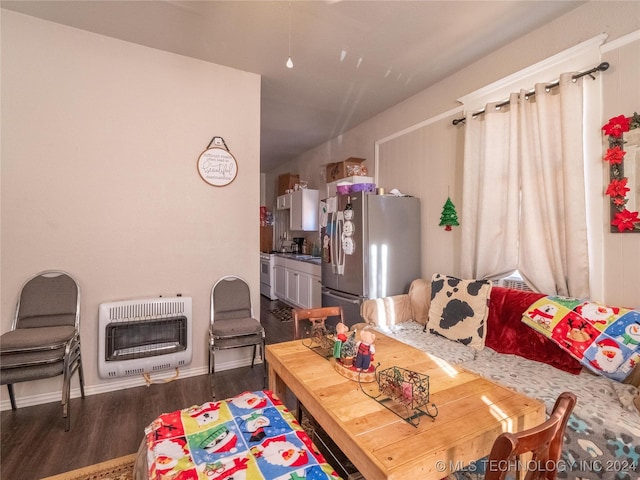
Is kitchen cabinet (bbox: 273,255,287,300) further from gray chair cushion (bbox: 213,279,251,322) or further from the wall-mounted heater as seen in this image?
the wall-mounted heater

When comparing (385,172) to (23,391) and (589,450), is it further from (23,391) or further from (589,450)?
(23,391)

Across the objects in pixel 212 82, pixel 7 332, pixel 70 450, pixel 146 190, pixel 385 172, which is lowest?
pixel 70 450

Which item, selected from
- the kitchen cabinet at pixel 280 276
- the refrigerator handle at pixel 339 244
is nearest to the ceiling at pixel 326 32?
the refrigerator handle at pixel 339 244

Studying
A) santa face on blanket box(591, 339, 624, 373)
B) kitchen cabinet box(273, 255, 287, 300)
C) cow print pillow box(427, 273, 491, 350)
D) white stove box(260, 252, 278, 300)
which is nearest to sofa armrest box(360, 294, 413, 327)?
cow print pillow box(427, 273, 491, 350)

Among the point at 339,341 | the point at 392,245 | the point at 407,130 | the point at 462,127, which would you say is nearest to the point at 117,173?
the point at 339,341

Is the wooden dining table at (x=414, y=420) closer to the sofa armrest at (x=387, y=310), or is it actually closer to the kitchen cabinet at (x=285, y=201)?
the sofa armrest at (x=387, y=310)

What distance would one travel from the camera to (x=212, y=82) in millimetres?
2855

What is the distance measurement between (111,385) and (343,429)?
7.77 feet

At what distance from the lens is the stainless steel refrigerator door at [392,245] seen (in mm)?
3006

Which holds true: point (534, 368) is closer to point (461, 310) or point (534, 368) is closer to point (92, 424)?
point (461, 310)

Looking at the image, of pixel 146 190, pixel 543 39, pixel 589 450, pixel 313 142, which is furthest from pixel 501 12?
pixel 313 142

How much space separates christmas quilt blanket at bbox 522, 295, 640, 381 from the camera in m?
1.66

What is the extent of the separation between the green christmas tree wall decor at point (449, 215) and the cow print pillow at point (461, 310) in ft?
1.95

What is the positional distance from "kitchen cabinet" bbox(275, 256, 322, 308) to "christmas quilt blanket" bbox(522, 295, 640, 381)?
2762 mm
